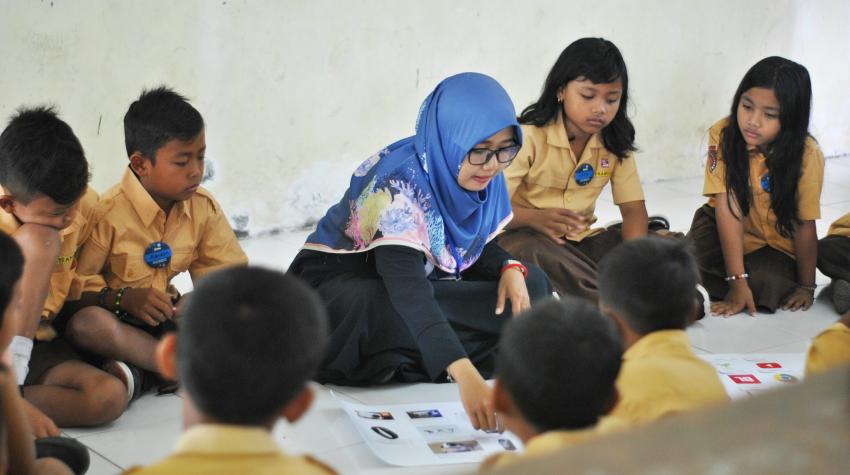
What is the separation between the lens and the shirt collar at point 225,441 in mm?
1157

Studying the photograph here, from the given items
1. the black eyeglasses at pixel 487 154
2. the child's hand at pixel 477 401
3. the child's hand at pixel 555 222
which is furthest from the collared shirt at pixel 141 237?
the child's hand at pixel 555 222

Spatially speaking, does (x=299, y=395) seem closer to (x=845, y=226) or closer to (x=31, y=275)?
(x=31, y=275)

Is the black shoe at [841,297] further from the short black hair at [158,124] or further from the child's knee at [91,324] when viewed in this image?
the child's knee at [91,324]

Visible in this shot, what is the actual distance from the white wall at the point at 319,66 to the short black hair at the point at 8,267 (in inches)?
80.9

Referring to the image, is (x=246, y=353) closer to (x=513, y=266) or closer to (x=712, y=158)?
(x=513, y=266)

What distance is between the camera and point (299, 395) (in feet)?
4.25

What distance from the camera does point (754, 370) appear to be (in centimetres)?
268

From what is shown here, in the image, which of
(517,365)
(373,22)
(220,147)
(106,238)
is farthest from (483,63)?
(517,365)

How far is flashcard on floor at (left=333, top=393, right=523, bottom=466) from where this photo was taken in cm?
215

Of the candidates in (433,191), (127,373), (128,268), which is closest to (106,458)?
(127,373)

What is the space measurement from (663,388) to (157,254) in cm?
142

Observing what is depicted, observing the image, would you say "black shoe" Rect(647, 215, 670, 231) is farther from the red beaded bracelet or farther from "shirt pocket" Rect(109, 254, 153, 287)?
"shirt pocket" Rect(109, 254, 153, 287)

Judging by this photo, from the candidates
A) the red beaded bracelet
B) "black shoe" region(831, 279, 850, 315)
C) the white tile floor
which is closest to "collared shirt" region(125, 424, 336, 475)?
the white tile floor

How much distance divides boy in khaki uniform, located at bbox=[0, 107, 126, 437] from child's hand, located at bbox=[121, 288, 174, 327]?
0.16m
